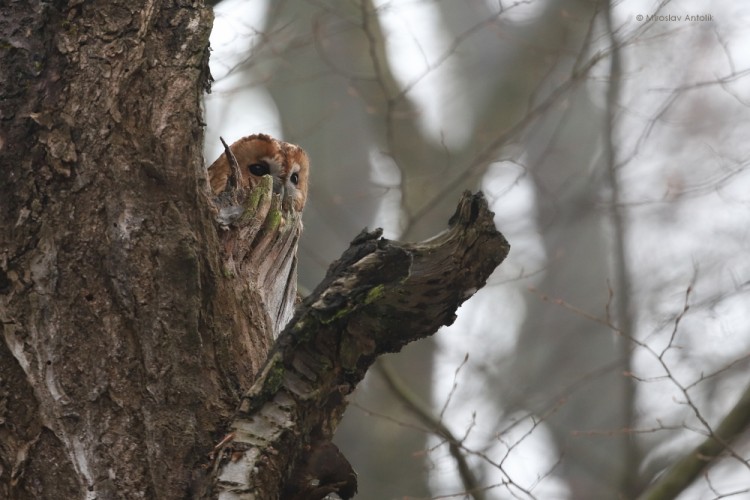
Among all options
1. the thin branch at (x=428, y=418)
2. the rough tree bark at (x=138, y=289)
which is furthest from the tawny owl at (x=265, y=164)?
the rough tree bark at (x=138, y=289)

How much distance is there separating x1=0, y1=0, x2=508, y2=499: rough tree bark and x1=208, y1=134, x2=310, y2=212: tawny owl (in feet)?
7.35

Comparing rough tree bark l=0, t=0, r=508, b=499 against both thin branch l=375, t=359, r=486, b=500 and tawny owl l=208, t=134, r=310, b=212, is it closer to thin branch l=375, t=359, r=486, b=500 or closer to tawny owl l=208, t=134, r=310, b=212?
tawny owl l=208, t=134, r=310, b=212

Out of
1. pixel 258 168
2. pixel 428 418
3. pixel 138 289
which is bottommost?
pixel 138 289

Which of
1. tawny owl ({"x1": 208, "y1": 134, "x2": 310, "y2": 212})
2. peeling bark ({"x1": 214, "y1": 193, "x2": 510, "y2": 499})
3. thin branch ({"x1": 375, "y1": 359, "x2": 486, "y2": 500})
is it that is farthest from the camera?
thin branch ({"x1": 375, "y1": 359, "x2": 486, "y2": 500})

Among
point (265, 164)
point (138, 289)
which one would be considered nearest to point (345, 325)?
point (138, 289)

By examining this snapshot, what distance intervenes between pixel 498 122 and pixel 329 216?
1.58 meters

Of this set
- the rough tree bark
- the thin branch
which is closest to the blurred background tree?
the thin branch

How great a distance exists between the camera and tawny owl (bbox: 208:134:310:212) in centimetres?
427

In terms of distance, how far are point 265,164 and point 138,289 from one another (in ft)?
8.24

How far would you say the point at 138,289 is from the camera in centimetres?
188

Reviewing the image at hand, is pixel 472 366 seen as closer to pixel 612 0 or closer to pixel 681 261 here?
pixel 681 261

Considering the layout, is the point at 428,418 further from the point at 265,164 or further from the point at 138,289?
the point at 138,289

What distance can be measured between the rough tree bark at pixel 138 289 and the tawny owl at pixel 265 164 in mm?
2240

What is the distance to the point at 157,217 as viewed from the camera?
6.28 ft
